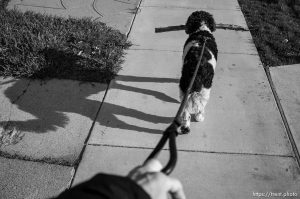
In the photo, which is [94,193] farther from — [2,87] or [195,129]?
[2,87]

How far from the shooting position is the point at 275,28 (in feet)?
21.4

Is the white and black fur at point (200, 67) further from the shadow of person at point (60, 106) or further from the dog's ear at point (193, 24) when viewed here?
the shadow of person at point (60, 106)

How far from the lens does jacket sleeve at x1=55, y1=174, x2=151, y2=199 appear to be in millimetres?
1288

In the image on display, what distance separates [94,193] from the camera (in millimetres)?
1296

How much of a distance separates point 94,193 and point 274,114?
3.81m

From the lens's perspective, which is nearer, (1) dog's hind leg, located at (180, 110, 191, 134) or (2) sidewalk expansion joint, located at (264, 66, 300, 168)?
(2) sidewalk expansion joint, located at (264, 66, 300, 168)

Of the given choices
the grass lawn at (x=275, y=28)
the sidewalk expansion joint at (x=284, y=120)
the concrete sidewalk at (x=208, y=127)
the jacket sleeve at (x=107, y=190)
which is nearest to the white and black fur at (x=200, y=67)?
the concrete sidewalk at (x=208, y=127)

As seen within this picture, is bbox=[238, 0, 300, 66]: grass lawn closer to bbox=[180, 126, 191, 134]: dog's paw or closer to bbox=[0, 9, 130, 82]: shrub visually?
bbox=[180, 126, 191, 134]: dog's paw

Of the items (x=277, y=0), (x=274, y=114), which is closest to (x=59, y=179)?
(x=274, y=114)

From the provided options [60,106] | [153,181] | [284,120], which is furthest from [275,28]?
[153,181]

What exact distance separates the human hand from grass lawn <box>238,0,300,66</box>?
4569 millimetres

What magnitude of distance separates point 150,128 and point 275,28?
367cm

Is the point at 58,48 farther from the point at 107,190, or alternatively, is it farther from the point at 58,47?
the point at 107,190

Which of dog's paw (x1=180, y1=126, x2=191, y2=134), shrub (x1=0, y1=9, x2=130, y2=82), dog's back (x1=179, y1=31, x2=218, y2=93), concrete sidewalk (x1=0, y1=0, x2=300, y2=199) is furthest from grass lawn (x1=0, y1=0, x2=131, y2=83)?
dog's back (x1=179, y1=31, x2=218, y2=93)
